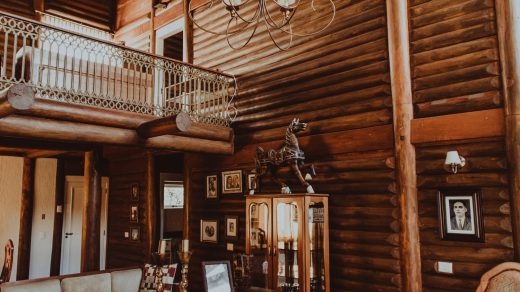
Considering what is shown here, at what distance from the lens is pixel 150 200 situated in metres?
9.40

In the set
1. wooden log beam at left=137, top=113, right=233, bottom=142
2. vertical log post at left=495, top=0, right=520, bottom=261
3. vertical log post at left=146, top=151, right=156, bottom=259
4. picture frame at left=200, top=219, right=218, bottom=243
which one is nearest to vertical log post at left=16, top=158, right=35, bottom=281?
vertical log post at left=146, top=151, right=156, bottom=259

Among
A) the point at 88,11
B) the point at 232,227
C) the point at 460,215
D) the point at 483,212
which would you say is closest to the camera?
the point at 483,212

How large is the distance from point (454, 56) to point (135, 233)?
7.77m

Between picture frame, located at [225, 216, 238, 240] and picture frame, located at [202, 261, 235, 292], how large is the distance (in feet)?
11.0

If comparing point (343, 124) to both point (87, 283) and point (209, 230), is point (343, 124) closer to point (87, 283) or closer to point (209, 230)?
point (209, 230)

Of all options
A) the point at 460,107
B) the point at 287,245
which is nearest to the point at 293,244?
the point at 287,245

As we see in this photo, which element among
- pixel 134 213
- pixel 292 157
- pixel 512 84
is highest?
pixel 512 84

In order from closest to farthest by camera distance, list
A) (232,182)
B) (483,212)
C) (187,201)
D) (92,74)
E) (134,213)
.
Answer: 1. (483,212)
2. (92,74)
3. (232,182)
4. (187,201)
5. (134,213)

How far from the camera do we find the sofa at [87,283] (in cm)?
449

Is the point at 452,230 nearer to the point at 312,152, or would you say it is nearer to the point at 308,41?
the point at 312,152

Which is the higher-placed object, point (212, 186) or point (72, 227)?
point (212, 186)

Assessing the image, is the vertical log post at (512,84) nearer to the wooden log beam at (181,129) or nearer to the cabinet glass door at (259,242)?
the cabinet glass door at (259,242)

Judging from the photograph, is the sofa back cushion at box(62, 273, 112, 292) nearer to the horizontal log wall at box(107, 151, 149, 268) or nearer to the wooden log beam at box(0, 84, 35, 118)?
the wooden log beam at box(0, 84, 35, 118)

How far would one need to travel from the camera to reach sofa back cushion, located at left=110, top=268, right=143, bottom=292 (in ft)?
17.3
